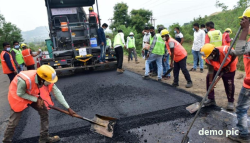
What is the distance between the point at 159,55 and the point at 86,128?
132 inches

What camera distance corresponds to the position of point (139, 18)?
24.9 meters

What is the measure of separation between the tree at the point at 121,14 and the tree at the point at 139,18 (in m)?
1.12

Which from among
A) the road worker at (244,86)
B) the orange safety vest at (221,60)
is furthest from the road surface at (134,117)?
the orange safety vest at (221,60)

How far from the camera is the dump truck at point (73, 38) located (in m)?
6.75

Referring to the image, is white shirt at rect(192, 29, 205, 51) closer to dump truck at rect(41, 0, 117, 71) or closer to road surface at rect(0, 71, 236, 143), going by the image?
road surface at rect(0, 71, 236, 143)

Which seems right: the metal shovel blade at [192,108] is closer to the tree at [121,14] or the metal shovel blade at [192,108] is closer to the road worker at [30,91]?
the road worker at [30,91]

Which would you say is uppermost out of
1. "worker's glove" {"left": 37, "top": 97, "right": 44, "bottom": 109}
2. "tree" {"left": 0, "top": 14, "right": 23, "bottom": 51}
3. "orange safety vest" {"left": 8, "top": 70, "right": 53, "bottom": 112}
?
"tree" {"left": 0, "top": 14, "right": 23, "bottom": 51}

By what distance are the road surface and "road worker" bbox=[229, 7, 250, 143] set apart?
226 millimetres

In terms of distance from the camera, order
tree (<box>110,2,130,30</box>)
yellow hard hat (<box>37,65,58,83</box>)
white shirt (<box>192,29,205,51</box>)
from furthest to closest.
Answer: tree (<box>110,2,130,30</box>) → white shirt (<box>192,29,205,51</box>) → yellow hard hat (<box>37,65,58,83</box>)

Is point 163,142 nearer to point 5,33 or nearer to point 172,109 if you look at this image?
point 172,109

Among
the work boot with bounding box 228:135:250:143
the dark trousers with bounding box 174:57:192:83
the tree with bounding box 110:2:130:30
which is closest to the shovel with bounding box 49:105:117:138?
the work boot with bounding box 228:135:250:143

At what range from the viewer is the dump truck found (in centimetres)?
675

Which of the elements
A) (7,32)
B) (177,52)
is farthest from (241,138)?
(7,32)

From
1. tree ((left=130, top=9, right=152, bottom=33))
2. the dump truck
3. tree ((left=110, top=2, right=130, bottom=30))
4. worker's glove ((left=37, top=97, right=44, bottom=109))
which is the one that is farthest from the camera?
tree ((left=110, top=2, right=130, bottom=30))
